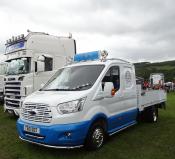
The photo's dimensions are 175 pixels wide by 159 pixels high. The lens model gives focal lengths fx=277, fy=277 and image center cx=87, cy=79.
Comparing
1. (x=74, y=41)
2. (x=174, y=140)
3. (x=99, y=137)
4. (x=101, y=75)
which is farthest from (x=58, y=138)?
(x=74, y=41)

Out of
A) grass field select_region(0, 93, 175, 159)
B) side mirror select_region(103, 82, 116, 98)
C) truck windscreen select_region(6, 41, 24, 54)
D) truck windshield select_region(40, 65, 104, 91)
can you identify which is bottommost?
grass field select_region(0, 93, 175, 159)

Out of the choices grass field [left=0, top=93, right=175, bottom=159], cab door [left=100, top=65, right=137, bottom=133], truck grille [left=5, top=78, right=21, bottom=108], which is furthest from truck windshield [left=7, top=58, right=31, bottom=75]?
cab door [left=100, top=65, right=137, bottom=133]

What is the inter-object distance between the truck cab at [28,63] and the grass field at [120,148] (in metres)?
2.03

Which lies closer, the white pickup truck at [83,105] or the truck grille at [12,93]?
the white pickup truck at [83,105]

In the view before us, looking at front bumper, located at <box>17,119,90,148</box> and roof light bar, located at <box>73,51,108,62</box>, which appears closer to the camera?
front bumper, located at <box>17,119,90,148</box>

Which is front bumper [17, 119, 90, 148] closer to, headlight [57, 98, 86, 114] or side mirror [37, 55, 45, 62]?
headlight [57, 98, 86, 114]

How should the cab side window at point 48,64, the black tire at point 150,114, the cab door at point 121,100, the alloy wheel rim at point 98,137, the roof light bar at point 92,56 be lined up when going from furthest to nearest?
the cab side window at point 48,64
the black tire at point 150,114
the roof light bar at point 92,56
the cab door at point 121,100
the alloy wheel rim at point 98,137

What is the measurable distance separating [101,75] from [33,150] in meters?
2.47

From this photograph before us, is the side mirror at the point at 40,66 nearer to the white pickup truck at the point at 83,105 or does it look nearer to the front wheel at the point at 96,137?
the white pickup truck at the point at 83,105

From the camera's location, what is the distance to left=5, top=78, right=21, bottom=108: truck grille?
1057 centimetres

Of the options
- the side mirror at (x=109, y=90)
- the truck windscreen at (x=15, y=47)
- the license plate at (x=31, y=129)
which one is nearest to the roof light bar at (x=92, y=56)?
the side mirror at (x=109, y=90)

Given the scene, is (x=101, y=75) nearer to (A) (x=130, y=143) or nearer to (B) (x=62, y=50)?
(A) (x=130, y=143)

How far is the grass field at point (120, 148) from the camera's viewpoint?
247 inches

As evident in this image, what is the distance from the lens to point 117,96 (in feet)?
24.3
